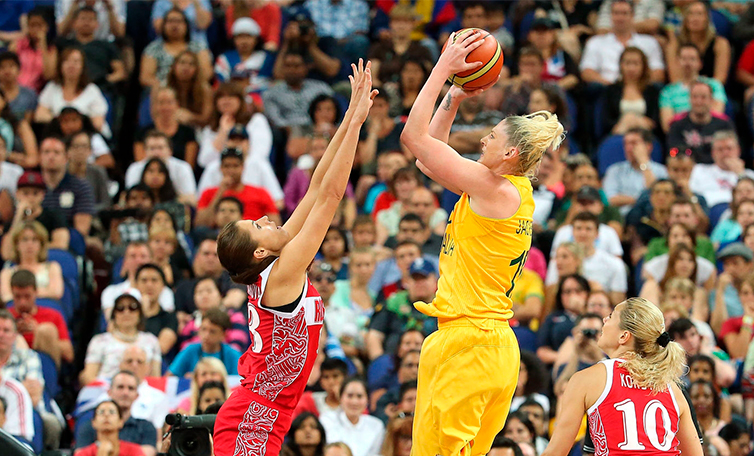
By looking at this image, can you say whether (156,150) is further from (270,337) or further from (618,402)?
(618,402)

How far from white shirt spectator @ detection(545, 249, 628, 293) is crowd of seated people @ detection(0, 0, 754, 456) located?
23 mm

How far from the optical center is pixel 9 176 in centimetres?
1266

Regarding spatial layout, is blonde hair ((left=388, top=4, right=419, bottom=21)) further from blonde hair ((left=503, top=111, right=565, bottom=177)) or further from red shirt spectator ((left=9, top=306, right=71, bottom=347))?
blonde hair ((left=503, top=111, right=565, bottom=177))

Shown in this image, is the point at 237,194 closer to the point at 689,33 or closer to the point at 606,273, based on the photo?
the point at 606,273

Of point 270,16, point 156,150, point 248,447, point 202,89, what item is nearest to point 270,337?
point 248,447

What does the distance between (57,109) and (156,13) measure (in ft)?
7.05

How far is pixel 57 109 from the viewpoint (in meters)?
13.8

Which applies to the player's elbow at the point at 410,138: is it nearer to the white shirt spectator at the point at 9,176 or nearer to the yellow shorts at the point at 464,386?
the yellow shorts at the point at 464,386

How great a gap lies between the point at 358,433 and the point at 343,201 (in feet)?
12.2

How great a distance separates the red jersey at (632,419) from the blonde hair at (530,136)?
1.16m

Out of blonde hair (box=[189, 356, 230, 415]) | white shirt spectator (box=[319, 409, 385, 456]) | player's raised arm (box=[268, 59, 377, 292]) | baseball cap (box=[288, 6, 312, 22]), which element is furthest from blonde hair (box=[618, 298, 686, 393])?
baseball cap (box=[288, 6, 312, 22])

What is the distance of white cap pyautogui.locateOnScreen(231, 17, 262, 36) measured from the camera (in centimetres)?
1468

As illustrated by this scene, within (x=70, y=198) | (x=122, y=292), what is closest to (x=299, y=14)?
(x=70, y=198)

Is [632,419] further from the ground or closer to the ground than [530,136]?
closer to the ground
